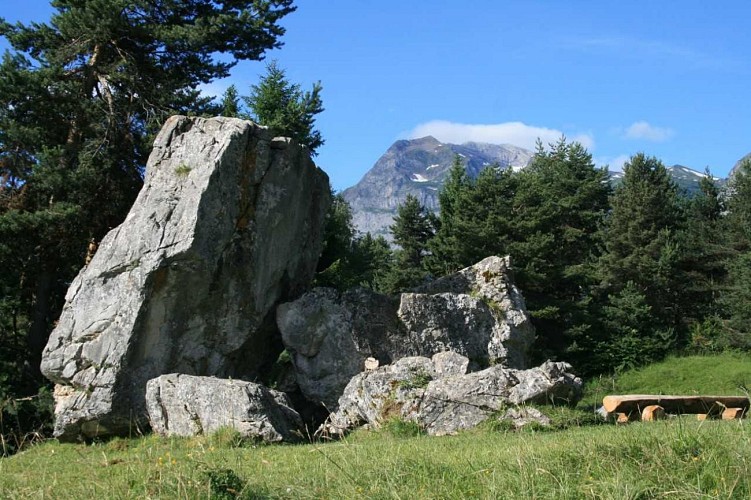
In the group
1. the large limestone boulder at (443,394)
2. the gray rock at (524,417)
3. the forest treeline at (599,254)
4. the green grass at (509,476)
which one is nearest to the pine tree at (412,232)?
the forest treeline at (599,254)

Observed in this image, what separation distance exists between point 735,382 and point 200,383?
25.9 m

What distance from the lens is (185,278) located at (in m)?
19.8

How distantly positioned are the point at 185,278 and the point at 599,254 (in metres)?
35.2

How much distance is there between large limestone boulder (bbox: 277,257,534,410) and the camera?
20.9 meters

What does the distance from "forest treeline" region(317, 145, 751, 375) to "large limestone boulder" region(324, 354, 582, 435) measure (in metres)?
17.3

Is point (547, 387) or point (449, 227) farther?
point (449, 227)

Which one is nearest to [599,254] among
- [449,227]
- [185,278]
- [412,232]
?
[449,227]

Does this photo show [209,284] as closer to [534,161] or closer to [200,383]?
[200,383]

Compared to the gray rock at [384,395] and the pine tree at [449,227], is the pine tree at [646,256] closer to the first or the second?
the pine tree at [449,227]

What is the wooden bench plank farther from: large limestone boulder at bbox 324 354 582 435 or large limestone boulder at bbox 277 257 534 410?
large limestone boulder at bbox 277 257 534 410

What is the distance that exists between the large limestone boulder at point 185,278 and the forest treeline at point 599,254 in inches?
506

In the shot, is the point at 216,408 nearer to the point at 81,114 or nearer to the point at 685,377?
the point at 81,114

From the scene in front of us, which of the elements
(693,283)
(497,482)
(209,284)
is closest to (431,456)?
(497,482)

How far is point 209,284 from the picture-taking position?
66.8 feet
